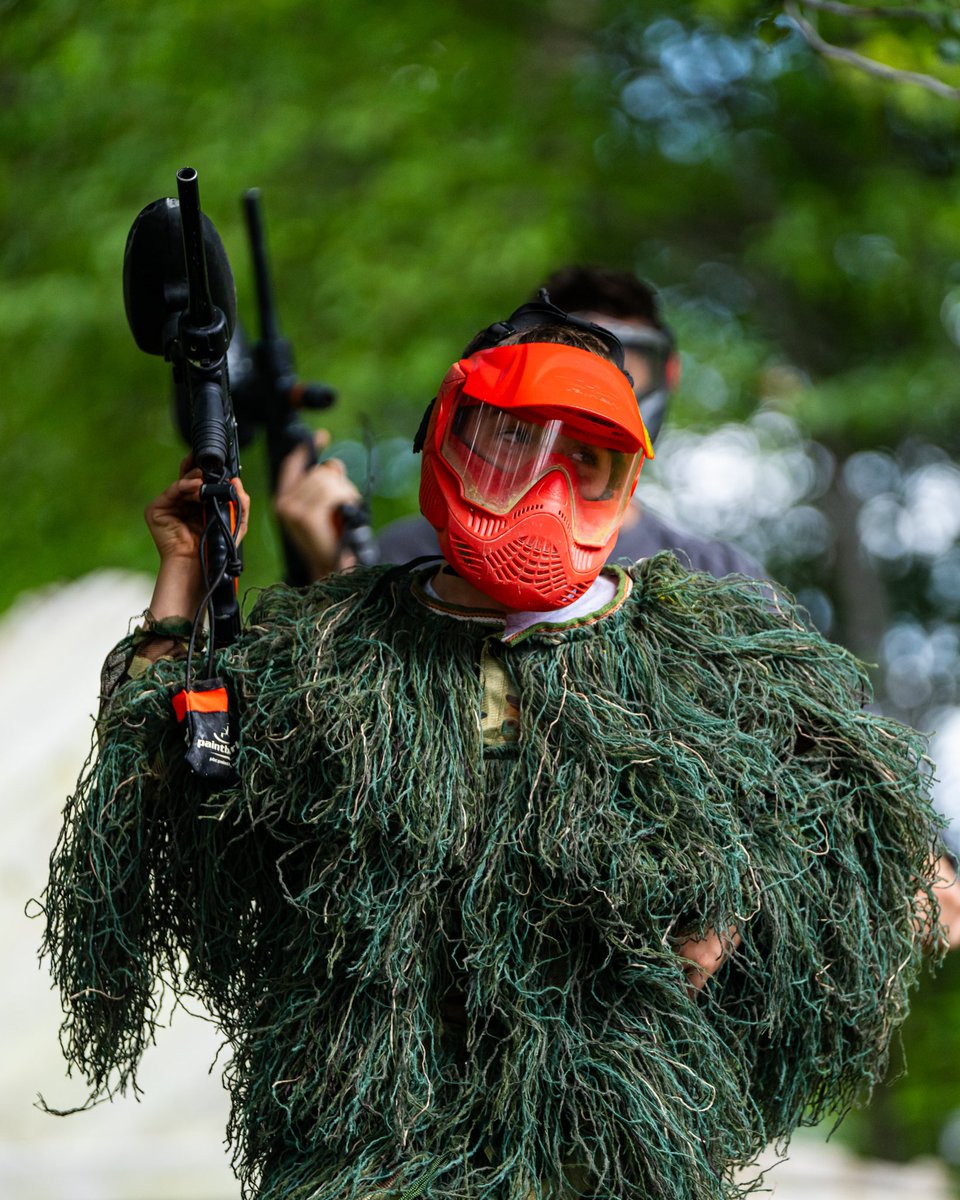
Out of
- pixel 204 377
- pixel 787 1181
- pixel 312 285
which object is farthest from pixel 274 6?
pixel 787 1181

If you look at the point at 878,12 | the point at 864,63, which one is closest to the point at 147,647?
the point at 864,63

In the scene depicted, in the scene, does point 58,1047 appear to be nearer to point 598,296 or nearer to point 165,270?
point 598,296

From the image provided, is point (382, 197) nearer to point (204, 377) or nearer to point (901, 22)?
point (901, 22)

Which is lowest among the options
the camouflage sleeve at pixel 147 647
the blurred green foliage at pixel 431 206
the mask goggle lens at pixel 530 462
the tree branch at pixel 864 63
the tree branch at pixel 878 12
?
the blurred green foliage at pixel 431 206

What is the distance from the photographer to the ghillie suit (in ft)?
6.29

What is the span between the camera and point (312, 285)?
6754 millimetres

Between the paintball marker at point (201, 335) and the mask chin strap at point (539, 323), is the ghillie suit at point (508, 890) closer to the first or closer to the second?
the paintball marker at point (201, 335)

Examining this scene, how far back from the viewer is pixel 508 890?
1.96 meters

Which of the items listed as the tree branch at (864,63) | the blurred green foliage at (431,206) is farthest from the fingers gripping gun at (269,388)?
the blurred green foliage at (431,206)

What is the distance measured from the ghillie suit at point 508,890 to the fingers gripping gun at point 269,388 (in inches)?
54.0

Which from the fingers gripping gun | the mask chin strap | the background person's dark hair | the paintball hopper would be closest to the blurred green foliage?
the fingers gripping gun

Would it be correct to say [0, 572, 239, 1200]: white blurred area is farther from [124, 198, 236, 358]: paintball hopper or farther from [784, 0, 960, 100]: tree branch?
[784, 0, 960, 100]: tree branch

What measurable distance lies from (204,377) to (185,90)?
14.4 ft

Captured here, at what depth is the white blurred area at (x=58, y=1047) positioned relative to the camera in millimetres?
5801
